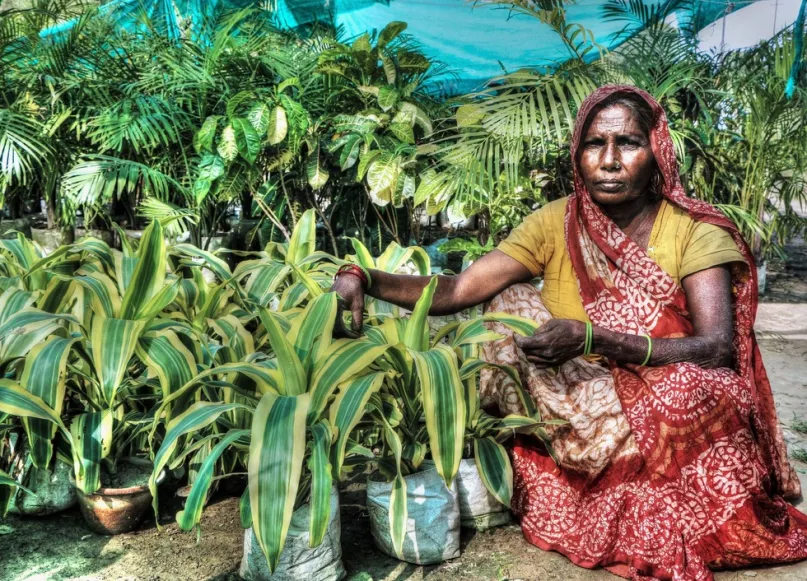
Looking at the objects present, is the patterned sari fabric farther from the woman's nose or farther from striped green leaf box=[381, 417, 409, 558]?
striped green leaf box=[381, 417, 409, 558]

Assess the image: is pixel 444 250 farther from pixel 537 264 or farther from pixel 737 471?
pixel 737 471

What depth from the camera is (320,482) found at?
5.98 feet

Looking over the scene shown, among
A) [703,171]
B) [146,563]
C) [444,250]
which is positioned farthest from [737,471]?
[703,171]

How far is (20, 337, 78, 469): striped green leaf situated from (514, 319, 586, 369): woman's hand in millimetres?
1328

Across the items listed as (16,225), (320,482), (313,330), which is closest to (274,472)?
(320,482)

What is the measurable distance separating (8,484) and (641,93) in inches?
87.4

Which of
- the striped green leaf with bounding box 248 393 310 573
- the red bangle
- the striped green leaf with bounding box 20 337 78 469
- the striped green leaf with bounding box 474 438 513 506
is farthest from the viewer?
the red bangle

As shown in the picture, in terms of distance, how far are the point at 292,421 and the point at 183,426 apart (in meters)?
0.30

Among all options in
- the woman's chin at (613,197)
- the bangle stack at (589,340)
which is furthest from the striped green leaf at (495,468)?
the woman's chin at (613,197)

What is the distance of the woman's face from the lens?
235 centimetres

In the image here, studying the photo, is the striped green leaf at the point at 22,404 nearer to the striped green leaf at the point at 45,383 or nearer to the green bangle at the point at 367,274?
the striped green leaf at the point at 45,383

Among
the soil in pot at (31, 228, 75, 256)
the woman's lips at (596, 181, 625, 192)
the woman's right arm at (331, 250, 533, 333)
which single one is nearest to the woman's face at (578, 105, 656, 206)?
the woman's lips at (596, 181, 625, 192)

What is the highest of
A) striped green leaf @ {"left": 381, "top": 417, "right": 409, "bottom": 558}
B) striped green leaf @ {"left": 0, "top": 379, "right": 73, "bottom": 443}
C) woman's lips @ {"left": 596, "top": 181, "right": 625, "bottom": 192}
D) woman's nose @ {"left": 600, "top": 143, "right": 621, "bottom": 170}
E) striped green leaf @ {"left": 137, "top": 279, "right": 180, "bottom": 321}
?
woman's nose @ {"left": 600, "top": 143, "right": 621, "bottom": 170}

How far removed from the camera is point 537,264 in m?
2.63
